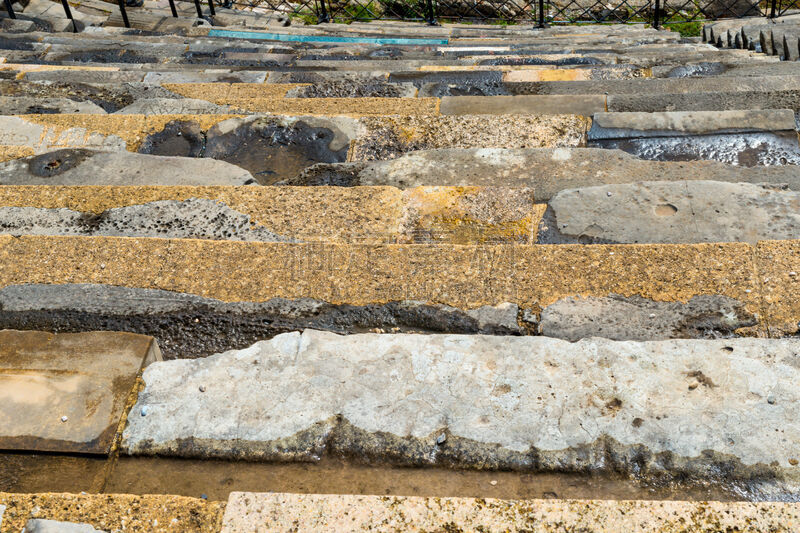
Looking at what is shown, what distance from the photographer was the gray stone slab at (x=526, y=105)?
3.99 m

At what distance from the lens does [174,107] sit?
176 inches

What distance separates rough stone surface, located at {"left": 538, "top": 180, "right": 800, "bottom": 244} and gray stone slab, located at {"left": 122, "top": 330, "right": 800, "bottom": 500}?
0.67m

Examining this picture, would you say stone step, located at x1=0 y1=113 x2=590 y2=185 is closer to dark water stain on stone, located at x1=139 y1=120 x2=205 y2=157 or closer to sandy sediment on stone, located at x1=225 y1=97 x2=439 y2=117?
dark water stain on stone, located at x1=139 y1=120 x2=205 y2=157

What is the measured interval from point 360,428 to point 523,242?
3.61ft

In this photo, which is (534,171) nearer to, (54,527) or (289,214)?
(289,214)

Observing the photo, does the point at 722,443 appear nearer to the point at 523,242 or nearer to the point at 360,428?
the point at 360,428

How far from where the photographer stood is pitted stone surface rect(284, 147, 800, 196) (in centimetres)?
307

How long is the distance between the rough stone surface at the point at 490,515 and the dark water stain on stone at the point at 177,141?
253cm

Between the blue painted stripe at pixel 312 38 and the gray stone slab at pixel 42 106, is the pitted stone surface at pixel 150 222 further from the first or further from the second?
the blue painted stripe at pixel 312 38

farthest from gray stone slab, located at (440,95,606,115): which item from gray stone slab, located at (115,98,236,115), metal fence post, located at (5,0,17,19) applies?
metal fence post, located at (5,0,17,19)

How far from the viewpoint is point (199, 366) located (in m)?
2.11

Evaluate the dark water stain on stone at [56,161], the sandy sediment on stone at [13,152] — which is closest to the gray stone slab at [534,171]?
the dark water stain on stone at [56,161]

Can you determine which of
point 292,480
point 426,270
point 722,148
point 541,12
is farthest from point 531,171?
point 541,12

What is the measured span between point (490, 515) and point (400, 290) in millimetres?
933
